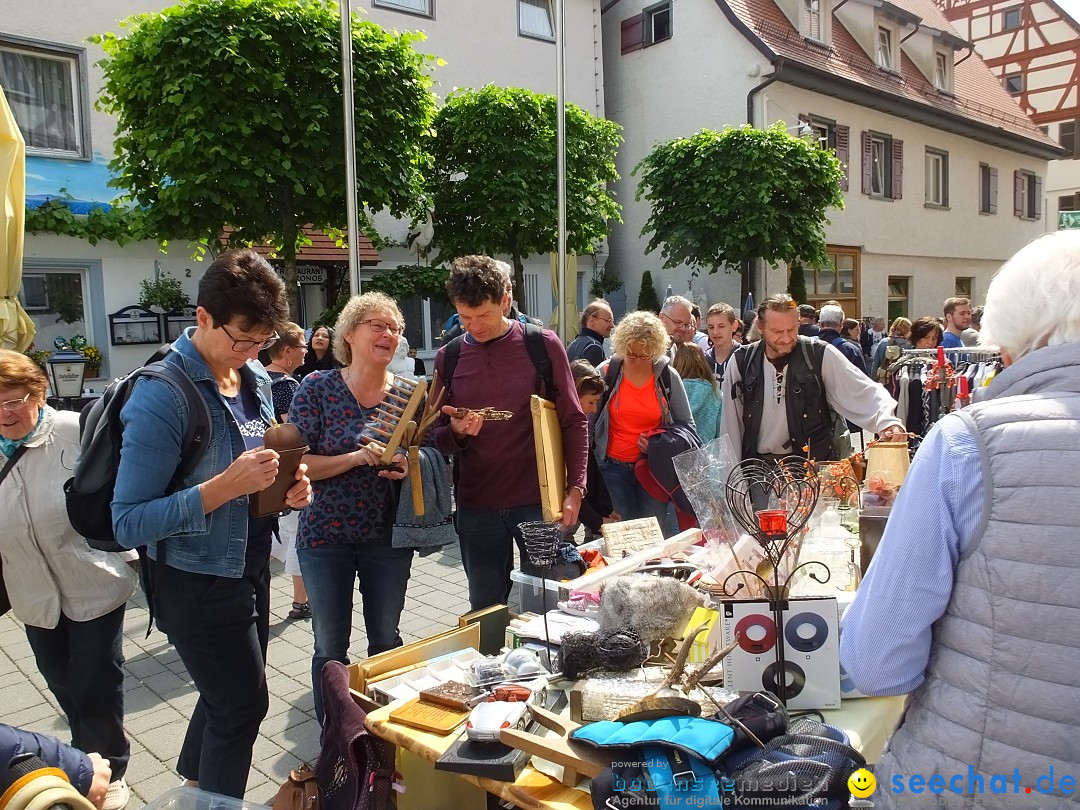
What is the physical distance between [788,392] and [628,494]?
1.12 m

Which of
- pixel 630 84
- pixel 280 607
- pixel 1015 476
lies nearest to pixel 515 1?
pixel 630 84

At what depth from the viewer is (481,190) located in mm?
11859

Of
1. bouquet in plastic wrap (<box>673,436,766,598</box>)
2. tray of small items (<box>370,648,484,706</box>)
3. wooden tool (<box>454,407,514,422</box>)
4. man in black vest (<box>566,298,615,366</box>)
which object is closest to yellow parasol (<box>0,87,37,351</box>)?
wooden tool (<box>454,407,514,422</box>)

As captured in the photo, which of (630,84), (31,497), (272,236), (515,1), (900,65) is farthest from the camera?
(900,65)

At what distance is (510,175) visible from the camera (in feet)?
38.1

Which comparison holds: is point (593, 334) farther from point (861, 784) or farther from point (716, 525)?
point (861, 784)

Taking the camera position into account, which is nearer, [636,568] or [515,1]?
[636,568]

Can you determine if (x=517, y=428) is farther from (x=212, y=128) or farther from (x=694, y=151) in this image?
(x=694, y=151)

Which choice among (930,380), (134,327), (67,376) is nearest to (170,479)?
(930,380)

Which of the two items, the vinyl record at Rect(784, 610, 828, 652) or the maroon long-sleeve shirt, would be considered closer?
the vinyl record at Rect(784, 610, 828, 652)

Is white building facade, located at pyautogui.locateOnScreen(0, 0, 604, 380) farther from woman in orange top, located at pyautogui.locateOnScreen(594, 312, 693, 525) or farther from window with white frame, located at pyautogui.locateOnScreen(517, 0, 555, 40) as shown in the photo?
woman in orange top, located at pyautogui.locateOnScreen(594, 312, 693, 525)

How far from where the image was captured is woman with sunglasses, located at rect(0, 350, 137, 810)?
9.45 feet

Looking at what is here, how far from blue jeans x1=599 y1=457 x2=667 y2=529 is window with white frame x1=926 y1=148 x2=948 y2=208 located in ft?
64.1

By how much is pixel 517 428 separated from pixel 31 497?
185 cm
